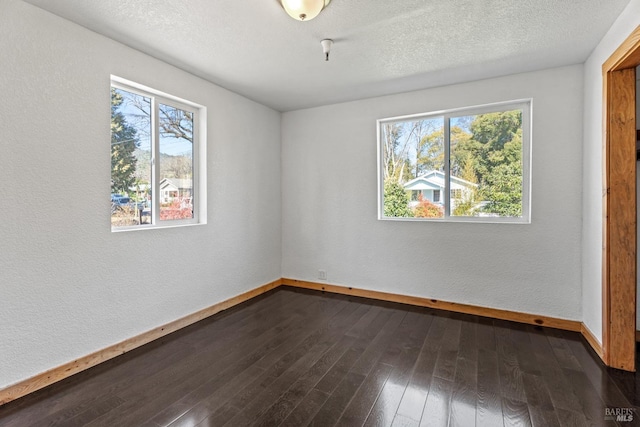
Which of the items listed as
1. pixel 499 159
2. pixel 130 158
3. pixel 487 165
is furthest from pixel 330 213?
pixel 130 158

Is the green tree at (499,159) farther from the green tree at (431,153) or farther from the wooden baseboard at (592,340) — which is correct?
the wooden baseboard at (592,340)

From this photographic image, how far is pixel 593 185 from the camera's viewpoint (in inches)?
102

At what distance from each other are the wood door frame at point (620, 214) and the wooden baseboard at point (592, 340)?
133 millimetres

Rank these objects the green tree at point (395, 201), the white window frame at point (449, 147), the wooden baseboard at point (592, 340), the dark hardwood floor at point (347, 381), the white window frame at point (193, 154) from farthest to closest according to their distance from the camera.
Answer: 1. the green tree at point (395, 201)
2. the white window frame at point (449, 147)
3. the white window frame at point (193, 154)
4. the wooden baseboard at point (592, 340)
5. the dark hardwood floor at point (347, 381)

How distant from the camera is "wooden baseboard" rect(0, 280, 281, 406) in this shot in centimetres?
196

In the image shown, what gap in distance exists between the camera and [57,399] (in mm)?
1925

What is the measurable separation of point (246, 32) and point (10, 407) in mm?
2885

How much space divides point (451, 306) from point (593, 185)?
175cm

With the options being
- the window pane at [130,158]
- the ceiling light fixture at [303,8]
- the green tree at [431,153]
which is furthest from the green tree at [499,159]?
the window pane at [130,158]

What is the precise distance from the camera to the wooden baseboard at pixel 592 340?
2.41 meters

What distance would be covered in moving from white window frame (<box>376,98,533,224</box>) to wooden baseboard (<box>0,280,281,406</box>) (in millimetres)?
2319

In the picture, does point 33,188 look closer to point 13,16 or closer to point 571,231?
point 13,16

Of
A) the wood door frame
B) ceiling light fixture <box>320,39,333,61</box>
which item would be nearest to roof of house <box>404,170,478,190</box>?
the wood door frame

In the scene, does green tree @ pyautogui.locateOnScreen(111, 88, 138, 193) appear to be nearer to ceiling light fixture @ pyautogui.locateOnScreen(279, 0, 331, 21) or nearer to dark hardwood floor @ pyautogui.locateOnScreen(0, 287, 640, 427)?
dark hardwood floor @ pyautogui.locateOnScreen(0, 287, 640, 427)
